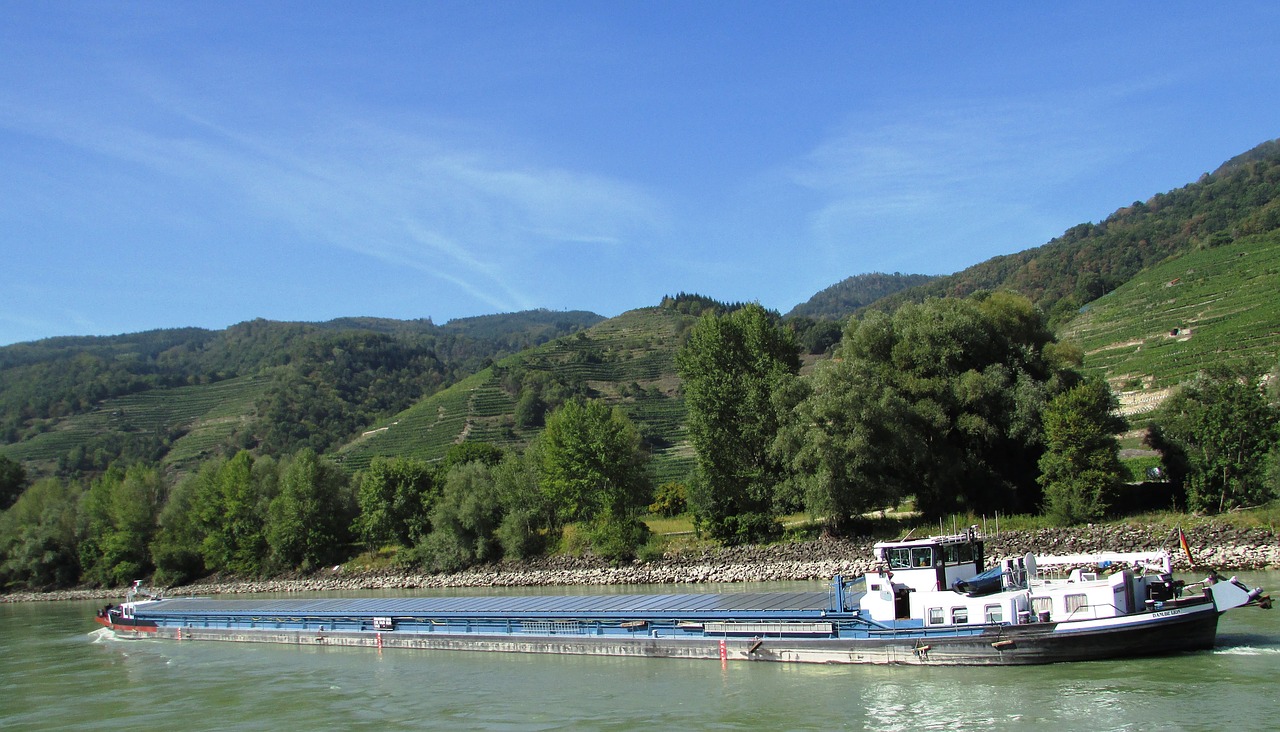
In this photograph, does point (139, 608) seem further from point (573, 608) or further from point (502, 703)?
point (502, 703)

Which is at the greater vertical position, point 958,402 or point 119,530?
point 958,402

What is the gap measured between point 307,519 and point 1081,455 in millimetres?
60662

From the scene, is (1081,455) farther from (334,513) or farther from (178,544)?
(178,544)

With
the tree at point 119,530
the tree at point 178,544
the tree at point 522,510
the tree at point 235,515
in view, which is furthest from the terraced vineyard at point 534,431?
the tree at point 178,544

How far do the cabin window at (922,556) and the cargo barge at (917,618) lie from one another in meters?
0.03

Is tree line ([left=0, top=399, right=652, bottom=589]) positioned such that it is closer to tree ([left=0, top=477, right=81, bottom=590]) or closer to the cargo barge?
tree ([left=0, top=477, right=81, bottom=590])

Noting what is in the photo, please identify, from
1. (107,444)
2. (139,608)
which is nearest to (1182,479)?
(139,608)

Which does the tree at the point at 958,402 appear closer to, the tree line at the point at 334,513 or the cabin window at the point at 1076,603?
the tree line at the point at 334,513

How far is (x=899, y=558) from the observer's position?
23562 millimetres

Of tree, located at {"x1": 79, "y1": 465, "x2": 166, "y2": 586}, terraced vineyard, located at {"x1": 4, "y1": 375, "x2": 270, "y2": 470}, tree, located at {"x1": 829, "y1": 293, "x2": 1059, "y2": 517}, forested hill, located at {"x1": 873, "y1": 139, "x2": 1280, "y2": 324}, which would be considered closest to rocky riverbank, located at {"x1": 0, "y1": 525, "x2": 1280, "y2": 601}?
tree, located at {"x1": 829, "y1": 293, "x2": 1059, "y2": 517}

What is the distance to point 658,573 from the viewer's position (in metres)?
50.8

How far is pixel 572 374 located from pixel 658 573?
128279 mm

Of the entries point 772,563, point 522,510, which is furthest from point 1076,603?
point 522,510

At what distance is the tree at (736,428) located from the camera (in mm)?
52969
